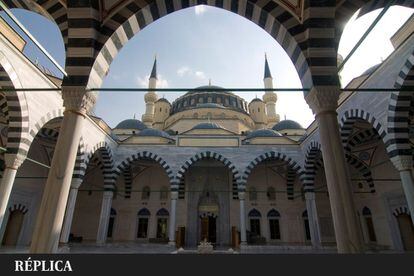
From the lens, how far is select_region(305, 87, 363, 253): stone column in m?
2.97

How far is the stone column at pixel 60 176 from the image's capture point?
292 centimetres

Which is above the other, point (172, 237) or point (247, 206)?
point (247, 206)

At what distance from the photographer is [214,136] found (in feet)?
46.4

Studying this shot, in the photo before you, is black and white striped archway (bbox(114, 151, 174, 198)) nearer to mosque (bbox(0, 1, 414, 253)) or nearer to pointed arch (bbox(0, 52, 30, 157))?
mosque (bbox(0, 1, 414, 253))

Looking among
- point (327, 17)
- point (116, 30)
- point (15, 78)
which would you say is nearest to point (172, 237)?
point (15, 78)

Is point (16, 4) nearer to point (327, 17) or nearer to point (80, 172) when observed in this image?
point (327, 17)

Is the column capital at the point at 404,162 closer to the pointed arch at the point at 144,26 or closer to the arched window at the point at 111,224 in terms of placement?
the pointed arch at the point at 144,26

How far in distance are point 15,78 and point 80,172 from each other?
4.61m

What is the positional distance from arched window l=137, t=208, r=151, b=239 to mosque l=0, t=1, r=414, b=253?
0.06 metres

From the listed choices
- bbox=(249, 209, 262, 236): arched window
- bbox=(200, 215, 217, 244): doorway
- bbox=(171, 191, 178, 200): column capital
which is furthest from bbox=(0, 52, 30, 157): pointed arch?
→ bbox=(249, 209, 262, 236): arched window

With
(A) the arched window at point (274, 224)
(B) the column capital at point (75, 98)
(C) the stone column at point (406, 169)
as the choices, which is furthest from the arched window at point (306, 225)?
(B) the column capital at point (75, 98)

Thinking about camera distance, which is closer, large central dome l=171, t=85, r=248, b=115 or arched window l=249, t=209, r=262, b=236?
arched window l=249, t=209, r=262, b=236

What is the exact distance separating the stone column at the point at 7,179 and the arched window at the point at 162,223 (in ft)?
29.5

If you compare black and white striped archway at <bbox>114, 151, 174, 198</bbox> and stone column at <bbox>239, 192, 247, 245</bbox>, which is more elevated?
black and white striped archway at <bbox>114, 151, 174, 198</bbox>
